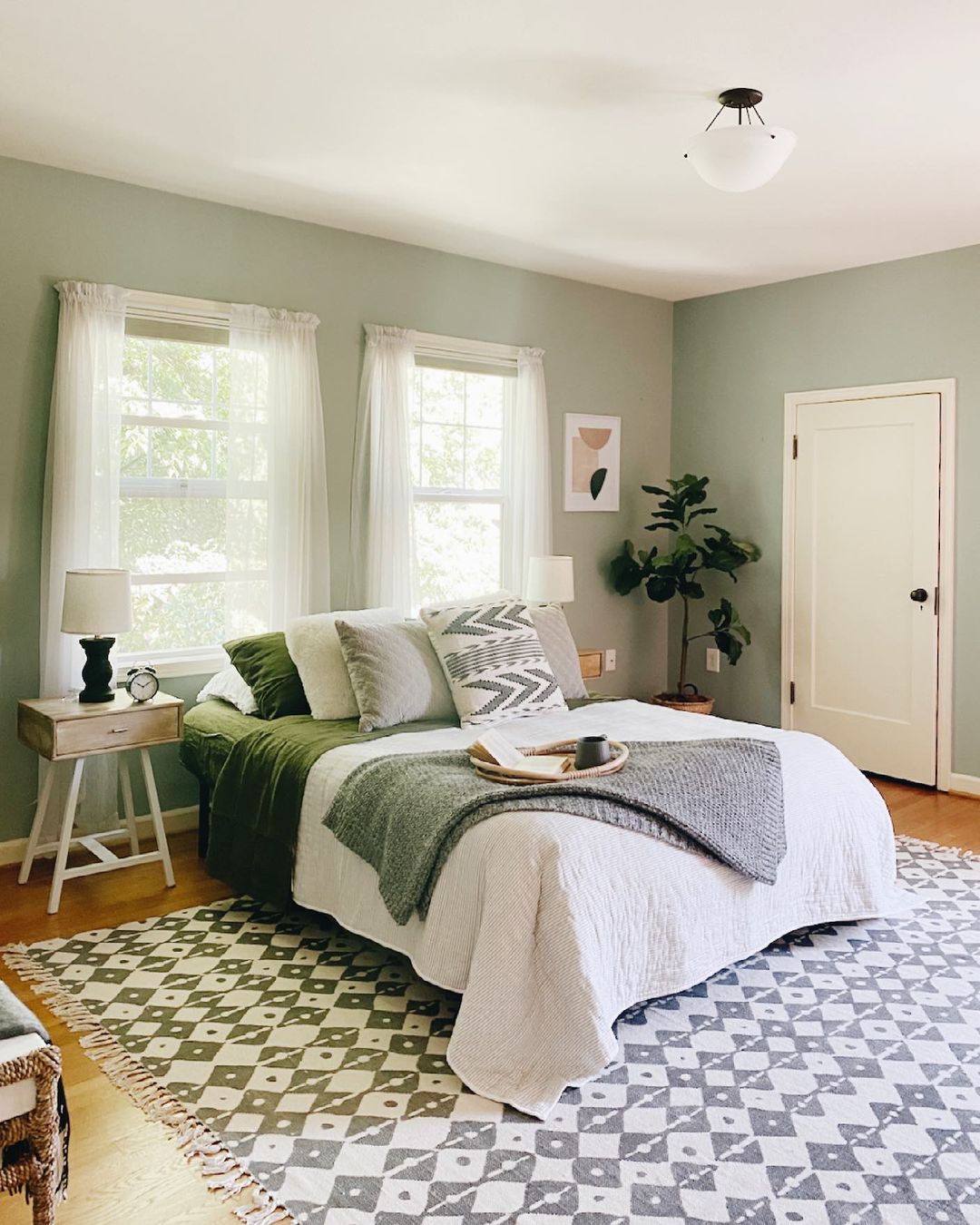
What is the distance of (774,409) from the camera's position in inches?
221

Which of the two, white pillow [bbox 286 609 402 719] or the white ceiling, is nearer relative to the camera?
the white ceiling

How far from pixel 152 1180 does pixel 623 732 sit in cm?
198

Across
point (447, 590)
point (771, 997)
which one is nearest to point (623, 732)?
point (771, 997)

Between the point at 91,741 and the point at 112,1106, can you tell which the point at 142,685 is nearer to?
the point at 91,741

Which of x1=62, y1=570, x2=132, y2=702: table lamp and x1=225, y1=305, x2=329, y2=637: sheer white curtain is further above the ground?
x1=225, y1=305, x2=329, y2=637: sheer white curtain

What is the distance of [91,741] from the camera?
3.52 m

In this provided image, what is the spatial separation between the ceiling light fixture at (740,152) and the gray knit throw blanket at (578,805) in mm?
1686

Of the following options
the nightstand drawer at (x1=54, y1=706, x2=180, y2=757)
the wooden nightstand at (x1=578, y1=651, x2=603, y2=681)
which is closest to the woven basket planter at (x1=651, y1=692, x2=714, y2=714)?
the wooden nightstand at (x1=578, y1=651, x2=603, y2=681)

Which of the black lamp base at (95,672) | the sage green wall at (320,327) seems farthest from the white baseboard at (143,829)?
the black lamp base at (95,672)

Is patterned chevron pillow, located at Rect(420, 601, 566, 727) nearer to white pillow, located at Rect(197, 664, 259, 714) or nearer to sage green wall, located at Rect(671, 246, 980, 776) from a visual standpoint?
white pillow, located at Rect(197, 664, 259, 714)

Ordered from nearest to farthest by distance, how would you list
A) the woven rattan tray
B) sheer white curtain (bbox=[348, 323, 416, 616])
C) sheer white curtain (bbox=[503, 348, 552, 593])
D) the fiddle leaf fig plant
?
the woven rattan tray < sheer white curtain (bbox=[348, 323, 416, 616]) < sheer white curtain (bbox=[503, 348, 552, 593]) < the fiddle leaf fig plant

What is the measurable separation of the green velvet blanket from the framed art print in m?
2.32

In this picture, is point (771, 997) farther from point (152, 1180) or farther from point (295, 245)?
point (295, 245)

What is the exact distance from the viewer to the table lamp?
3.54 m
